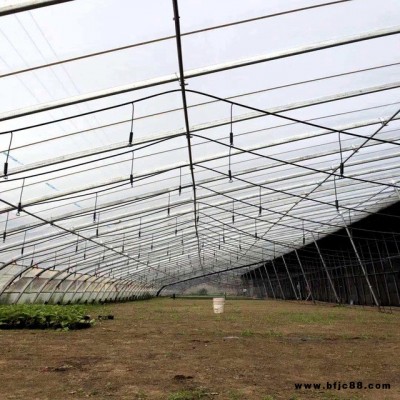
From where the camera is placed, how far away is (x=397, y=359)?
6625 mm

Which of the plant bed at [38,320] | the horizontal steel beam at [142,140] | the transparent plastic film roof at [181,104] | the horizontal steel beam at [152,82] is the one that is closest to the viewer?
the transparent plastic film roof at [181,104]

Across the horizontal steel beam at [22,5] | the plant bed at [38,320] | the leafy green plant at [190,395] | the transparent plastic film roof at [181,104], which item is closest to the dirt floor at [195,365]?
the leafy green plant at [190,395]

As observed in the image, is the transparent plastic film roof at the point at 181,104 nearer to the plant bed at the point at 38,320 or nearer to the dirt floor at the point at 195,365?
the plant bed at the point at 38,320

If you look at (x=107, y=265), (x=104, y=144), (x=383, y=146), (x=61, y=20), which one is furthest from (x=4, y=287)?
(x=383, y=146)

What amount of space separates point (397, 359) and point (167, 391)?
4.39 metres

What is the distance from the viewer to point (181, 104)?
28.5ft

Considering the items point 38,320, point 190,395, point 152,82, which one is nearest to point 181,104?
point 152,82

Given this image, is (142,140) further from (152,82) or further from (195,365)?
(195,365)

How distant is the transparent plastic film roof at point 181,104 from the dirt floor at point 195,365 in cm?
464

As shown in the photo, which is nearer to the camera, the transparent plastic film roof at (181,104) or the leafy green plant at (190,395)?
the leafy green plant at (190,395)

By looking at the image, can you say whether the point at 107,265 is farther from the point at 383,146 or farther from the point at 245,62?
the point at 245,62

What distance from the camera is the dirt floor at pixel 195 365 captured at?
4.65 meters

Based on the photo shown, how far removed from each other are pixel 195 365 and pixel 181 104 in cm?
556

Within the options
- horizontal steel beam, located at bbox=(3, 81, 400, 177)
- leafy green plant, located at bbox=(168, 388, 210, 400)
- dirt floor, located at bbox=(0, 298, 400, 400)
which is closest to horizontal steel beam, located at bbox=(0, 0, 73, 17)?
horizontal steel beam, located at bbox=(3, 81, 400, 177)
